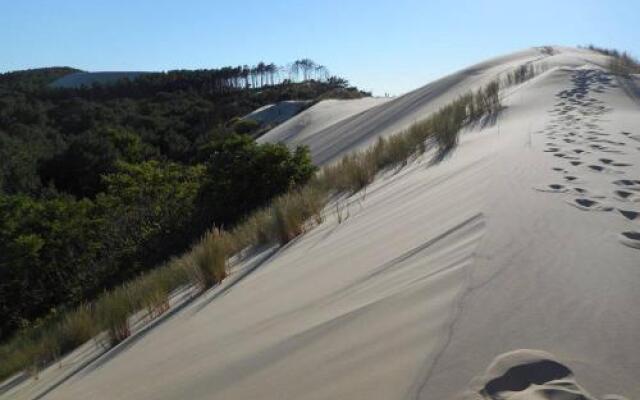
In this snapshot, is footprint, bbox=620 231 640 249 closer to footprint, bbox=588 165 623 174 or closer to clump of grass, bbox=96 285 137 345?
footprint, bbox=588 165 623 174

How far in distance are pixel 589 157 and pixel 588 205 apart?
178 cm

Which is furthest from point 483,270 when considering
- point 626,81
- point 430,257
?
point 626,81

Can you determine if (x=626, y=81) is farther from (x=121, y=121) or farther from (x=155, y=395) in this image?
(x=121, y=121)

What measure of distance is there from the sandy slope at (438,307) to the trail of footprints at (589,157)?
0.03m

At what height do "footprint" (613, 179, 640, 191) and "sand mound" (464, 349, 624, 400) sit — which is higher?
"sand mound" (464, 349, 624, 400)

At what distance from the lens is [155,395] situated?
2.72 meters

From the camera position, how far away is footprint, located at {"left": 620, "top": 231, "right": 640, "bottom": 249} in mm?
3055

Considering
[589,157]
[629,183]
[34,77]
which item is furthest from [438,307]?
[34,77]

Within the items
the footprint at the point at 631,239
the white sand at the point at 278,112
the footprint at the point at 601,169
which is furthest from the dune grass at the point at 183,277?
the white sand at the point at 278,112

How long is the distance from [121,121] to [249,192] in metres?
42.3

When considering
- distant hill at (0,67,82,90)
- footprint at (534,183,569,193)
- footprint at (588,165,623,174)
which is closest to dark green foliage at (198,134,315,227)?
footprint at (588,165,623,174)

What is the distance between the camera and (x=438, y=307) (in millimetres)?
2521

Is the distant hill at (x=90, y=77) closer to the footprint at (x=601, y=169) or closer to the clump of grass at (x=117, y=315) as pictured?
the clump of grass at (x=117, y=315)

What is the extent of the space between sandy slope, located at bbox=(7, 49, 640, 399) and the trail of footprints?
30 millimetres
